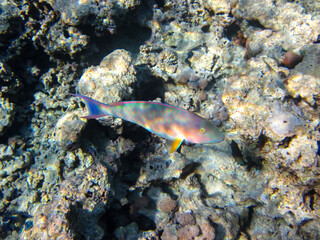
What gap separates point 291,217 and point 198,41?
463 cm

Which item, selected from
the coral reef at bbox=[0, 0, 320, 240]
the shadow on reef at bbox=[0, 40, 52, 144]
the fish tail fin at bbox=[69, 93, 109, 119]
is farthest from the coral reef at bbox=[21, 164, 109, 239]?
the shadow on reef at bbox=[0, 40, 52, 144]

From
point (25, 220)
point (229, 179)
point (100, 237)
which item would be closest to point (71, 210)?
point (100, 237)

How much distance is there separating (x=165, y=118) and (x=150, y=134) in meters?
2.02

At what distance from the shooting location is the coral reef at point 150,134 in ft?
11.1

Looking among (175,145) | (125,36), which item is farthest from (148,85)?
(175,145)

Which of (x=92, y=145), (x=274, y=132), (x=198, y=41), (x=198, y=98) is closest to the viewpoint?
(x=274, y=132)

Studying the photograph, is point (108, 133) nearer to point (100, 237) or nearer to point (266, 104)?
point (100, 237)

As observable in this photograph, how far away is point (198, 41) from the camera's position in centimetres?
539

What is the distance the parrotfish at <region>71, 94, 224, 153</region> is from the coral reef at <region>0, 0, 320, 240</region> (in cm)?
115

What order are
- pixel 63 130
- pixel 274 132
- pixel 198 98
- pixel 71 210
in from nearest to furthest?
1. pixel 71 210
2. pixel 274 132
3. pixel 63 130
4. pixel 198 98

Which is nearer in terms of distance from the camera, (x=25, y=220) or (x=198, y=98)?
(x=25, y=220)

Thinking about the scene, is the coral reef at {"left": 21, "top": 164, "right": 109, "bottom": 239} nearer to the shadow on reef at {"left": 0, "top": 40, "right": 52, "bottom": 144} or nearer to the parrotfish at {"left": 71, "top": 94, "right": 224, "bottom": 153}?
the parrotfish at {"left": 71, "top": 94, "right": 224, "bottom": 153}

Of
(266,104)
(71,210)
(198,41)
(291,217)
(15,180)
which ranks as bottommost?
(291,217)

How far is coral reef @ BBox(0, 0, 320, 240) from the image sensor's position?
3.38 meters
